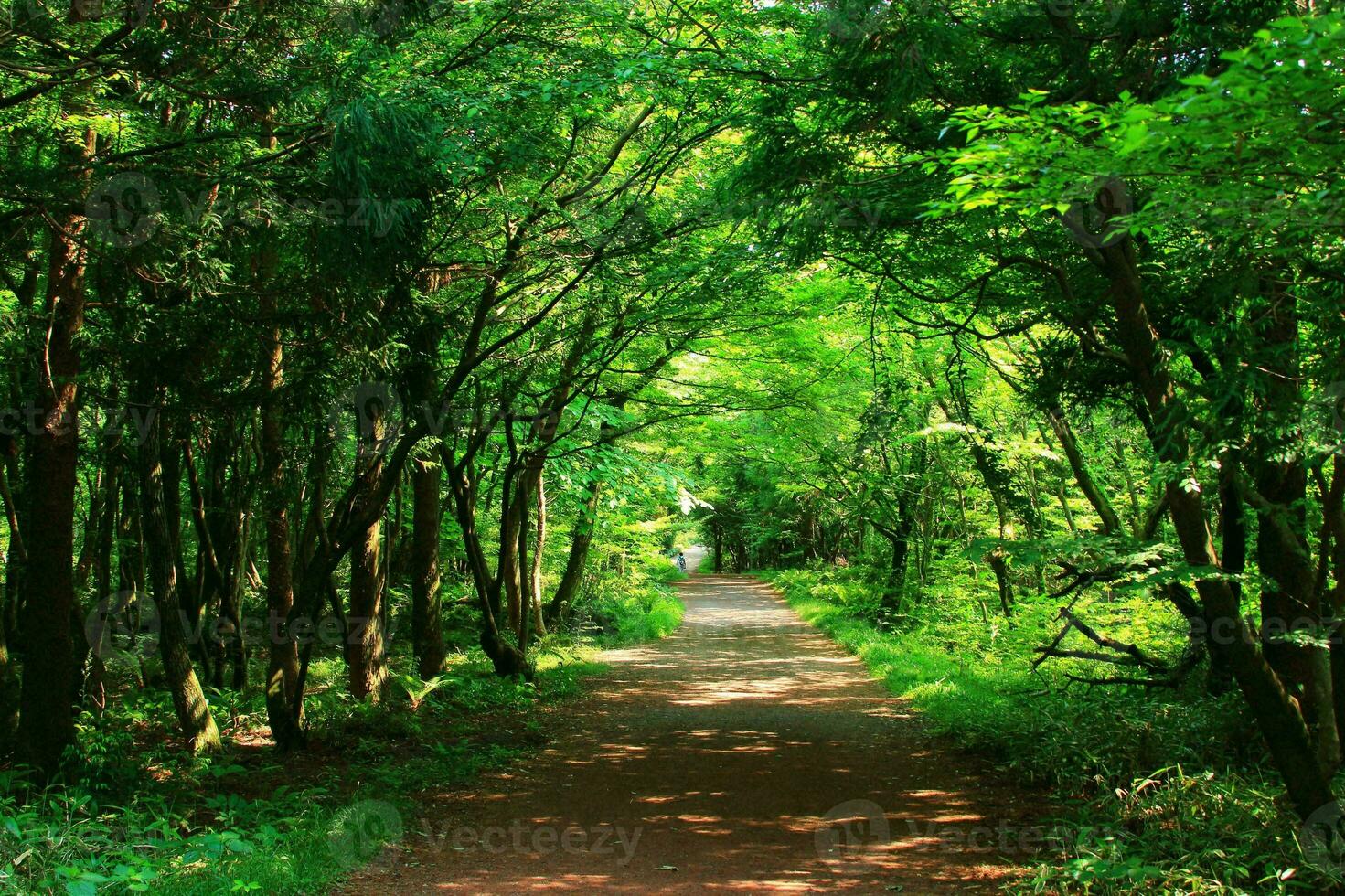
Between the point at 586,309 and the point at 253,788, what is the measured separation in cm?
620

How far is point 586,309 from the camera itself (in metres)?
10.6

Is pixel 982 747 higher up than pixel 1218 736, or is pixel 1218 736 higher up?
pixel 1218 736

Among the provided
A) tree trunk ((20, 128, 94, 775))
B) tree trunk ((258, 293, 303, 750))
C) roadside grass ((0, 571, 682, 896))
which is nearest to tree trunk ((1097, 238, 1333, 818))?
roadside grass ((0, 571, 682, 896))

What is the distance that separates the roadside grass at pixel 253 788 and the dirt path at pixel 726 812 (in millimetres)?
403

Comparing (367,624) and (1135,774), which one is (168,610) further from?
(1135,774)

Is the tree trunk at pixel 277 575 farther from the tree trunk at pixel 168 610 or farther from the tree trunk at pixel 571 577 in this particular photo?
the tree trunk at pixel 571 577

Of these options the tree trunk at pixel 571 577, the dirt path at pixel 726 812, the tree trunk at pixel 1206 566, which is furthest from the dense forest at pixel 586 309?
the tree trunk at pixel 571 577

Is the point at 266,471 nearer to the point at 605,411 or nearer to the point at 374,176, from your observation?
the point at 374,176

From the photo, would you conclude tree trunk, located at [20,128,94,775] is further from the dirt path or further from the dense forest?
the dirt path

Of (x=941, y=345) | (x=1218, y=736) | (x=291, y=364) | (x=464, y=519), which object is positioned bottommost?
(x=1218, y=736)

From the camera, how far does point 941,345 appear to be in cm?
1194

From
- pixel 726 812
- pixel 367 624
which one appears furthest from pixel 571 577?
pixel 726 812

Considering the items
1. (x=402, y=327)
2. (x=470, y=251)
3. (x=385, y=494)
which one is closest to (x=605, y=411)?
(x=470, y=251)

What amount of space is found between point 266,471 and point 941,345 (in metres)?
8.61
